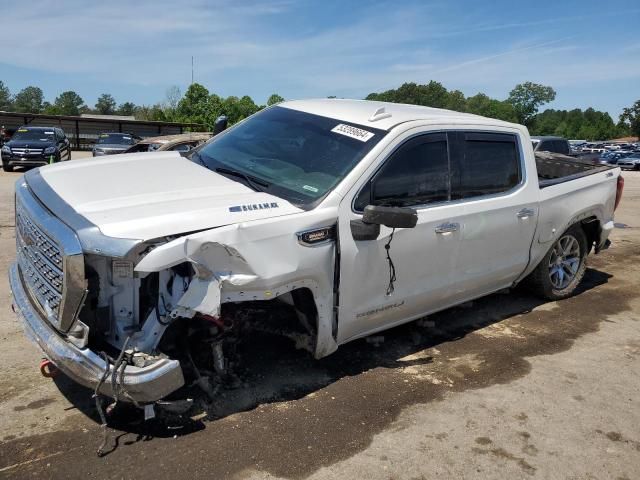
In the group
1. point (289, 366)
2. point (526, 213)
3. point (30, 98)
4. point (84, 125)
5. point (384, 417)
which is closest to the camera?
point (384, 417)

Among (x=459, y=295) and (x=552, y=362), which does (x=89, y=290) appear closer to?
(x=459, y=295)

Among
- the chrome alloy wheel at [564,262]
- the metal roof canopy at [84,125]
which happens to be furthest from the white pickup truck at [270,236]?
the metal roof canopy at [84,125]

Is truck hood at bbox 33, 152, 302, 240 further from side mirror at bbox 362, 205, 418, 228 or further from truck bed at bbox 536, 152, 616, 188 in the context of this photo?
truck bed at bbox 536, 152, 616, 188

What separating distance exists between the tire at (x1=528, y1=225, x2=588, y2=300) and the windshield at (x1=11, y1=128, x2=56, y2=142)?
18.8 meters

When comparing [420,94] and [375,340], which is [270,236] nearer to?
[375,340]

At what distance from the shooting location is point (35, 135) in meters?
20.2

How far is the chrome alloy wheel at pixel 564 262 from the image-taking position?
19.0 ft

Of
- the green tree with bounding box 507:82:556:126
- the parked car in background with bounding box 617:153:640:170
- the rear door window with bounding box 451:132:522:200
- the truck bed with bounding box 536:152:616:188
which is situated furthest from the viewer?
the green tree with bounding box 507:82:556:126

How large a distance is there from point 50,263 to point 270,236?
1.20m

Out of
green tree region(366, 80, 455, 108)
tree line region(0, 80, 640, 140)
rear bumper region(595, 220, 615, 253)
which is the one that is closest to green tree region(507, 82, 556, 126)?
tree line region(0, 80, 640, 140)

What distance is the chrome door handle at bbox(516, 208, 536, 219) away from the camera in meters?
4.84

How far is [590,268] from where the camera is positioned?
765 centimetres

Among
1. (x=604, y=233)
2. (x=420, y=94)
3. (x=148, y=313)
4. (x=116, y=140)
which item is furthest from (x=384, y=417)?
(x=420, y=94)

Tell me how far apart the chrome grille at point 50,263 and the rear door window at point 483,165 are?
2743 mm
